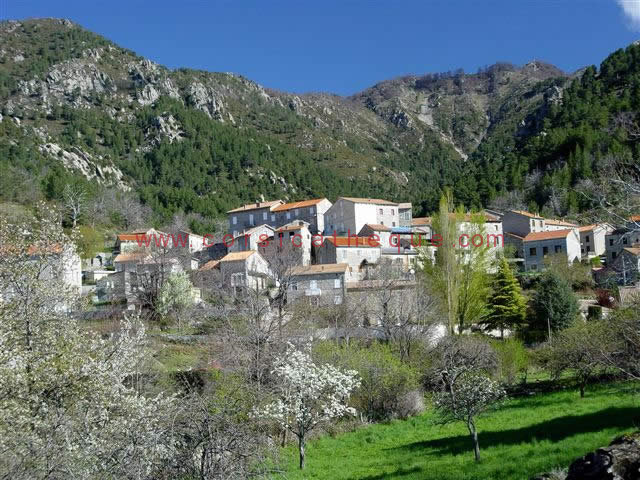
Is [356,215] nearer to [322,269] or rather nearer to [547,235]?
[322,269]

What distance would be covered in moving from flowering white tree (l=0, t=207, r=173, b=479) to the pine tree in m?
33.1

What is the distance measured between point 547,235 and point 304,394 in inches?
2082

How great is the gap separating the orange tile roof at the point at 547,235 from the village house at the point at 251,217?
35239mm

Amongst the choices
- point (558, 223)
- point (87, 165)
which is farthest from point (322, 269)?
point (87, 165)

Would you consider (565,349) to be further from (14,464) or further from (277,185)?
(277,185)

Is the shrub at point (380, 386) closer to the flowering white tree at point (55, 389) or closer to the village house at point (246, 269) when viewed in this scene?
the flowering white tree at point (55, 389)

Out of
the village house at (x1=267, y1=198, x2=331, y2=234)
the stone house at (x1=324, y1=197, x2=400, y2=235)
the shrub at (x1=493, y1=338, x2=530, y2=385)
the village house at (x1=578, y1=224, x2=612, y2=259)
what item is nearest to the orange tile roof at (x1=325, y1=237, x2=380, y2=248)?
the stone house at (x1=324, y1=197, x2=400, y2=235)

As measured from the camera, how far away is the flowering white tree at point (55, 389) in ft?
32.3

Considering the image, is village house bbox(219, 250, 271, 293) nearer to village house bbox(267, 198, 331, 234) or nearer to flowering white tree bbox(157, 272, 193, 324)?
flowering white tree bbox(157, 272, 193, 324)

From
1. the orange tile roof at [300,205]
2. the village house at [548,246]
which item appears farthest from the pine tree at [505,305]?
the orange tile roof at [300,205]

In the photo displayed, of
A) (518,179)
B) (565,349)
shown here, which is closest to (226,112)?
(518,179)

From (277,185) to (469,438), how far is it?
406ft

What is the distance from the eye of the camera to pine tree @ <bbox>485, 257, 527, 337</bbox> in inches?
1752

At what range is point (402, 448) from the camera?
20.3 m
